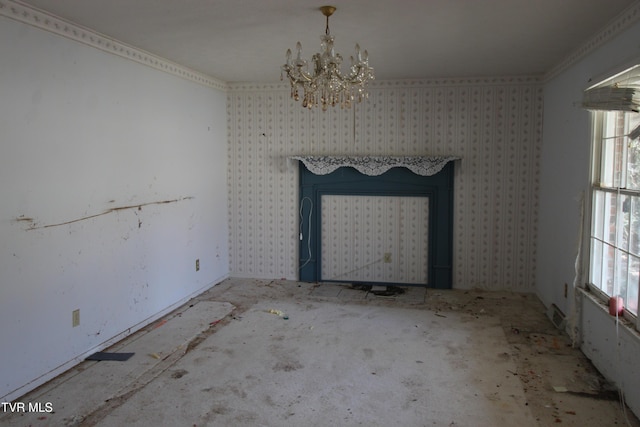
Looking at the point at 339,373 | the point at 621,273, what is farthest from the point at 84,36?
the point at 621,273

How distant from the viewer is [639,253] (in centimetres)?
289

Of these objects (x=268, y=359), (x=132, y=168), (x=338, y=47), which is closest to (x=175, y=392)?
(x=268, y=359)

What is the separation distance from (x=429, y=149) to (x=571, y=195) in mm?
1805

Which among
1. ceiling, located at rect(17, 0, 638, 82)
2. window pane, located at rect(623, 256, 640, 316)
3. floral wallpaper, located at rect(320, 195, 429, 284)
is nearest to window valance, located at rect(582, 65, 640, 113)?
ceiling, located at rect(17, 0, 638, 82)

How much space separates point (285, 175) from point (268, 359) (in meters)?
2.78

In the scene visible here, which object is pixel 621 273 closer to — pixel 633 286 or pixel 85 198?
pixel 633 286

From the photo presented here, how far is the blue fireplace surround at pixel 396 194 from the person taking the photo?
555cm

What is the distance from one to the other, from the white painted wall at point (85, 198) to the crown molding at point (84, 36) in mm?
47

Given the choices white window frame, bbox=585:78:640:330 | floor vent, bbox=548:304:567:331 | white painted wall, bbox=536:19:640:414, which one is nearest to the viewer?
white painted wall, bbox=536:19:640:414

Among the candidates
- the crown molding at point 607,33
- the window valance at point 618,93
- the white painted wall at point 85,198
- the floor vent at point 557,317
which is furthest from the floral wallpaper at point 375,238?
the window valance at point 618,93

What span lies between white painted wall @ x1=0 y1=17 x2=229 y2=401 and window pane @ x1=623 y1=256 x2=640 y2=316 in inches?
147

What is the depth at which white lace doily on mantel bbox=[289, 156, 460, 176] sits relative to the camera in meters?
5.40

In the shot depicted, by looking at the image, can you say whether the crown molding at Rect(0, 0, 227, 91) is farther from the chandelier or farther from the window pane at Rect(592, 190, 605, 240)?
the window pane at Rect(592, 190, 605, 240)

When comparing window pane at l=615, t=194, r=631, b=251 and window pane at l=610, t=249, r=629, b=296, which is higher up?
window pane at l=615, t=194, r=631, b=251
